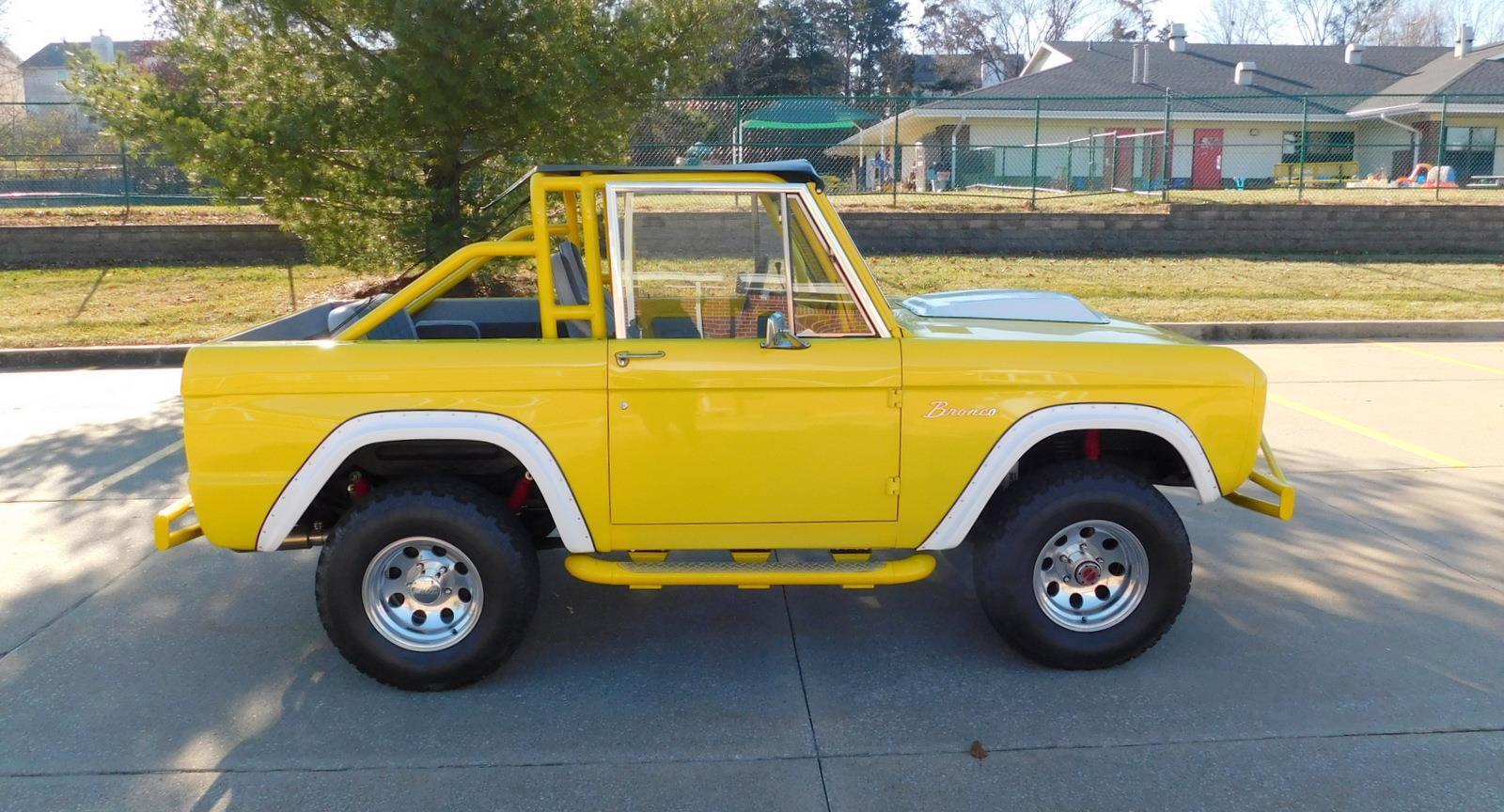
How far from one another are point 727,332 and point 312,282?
42.7 feet

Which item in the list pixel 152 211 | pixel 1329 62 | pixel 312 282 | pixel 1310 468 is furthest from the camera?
pixel 1329 62

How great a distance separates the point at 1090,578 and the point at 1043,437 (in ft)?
1.97

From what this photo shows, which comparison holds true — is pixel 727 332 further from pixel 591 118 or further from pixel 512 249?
pixel 591 118

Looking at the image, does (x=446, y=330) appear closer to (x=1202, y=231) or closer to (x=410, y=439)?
(x=410, y=439)

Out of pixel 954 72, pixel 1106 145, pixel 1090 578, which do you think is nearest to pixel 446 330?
pixel 1090 578

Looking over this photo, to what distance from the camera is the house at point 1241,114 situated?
93.7ft

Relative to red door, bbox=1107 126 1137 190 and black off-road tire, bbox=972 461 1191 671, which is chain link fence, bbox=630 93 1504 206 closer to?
red door, bbox=1107 126 1137 190

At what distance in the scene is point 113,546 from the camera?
18.5ft

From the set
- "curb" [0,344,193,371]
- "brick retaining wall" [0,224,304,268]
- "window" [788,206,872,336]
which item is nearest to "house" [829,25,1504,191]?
"brick retaining wall" [0,224,304,268]

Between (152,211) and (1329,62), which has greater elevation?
(1329,62)

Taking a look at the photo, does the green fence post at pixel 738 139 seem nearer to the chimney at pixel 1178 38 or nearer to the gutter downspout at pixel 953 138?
the gutter downspout at pixel 953 138

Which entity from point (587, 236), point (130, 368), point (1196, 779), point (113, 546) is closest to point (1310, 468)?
point (1196, 779)

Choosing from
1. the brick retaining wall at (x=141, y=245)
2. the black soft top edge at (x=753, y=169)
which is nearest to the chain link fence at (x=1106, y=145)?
the brick retaining wall at (x=141, y=245)

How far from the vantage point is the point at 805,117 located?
2252 centimetres
